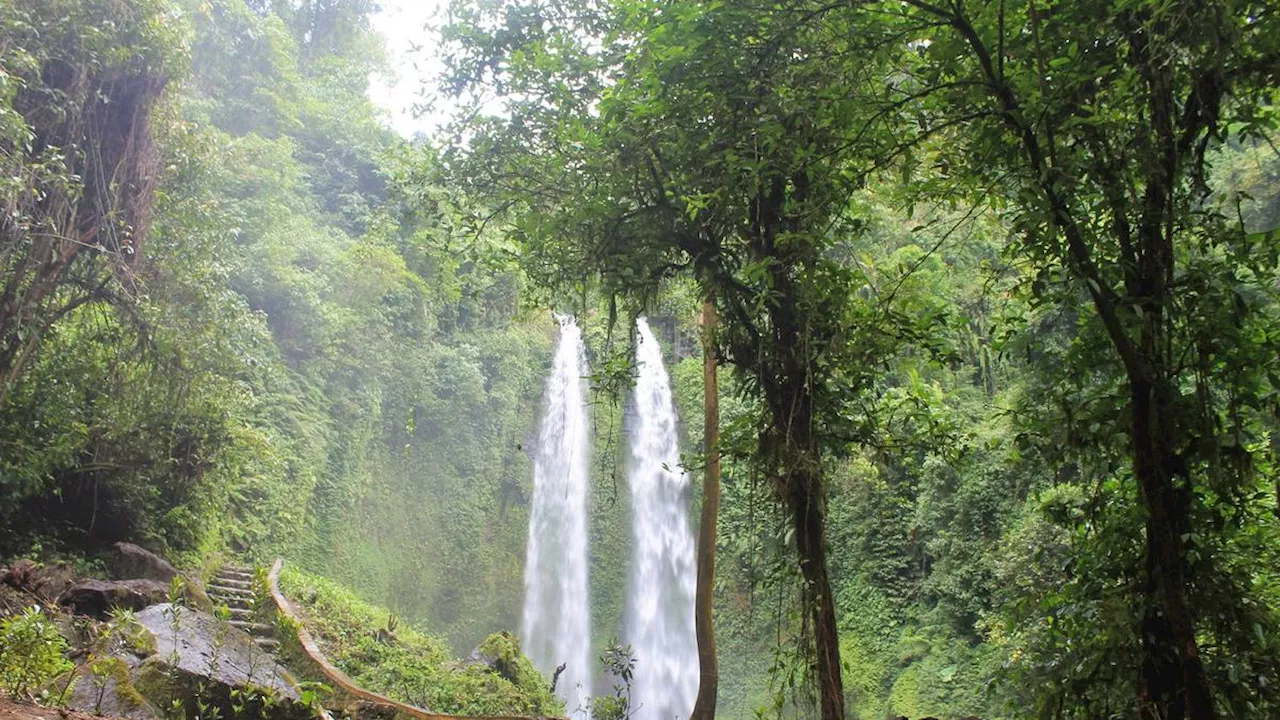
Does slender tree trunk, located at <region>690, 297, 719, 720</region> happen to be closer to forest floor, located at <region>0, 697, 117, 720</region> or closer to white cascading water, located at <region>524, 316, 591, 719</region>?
forest floor, located at <region>0, 697, 117, 720</region>

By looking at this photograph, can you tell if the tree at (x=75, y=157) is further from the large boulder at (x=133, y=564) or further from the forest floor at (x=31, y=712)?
the forest floor at (x=31, y=712)

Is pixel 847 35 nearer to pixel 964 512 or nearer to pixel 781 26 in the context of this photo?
pixel 781 26

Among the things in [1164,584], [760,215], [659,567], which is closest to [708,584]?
[760,215]

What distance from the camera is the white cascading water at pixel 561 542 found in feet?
53.8

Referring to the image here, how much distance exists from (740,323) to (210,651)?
209 inches

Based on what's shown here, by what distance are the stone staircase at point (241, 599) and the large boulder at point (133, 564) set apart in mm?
683

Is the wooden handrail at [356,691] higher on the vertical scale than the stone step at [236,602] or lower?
lower

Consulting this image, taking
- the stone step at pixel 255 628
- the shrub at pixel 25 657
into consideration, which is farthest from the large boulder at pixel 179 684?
the stone step at pixel 255 628

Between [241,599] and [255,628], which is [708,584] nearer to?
[255,628]

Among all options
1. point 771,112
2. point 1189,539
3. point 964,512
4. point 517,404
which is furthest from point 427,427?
point 1189,539

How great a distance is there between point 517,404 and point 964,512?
10694 millimetres

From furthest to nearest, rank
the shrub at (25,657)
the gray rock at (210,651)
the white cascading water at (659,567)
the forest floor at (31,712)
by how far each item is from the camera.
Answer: the white cascading water at (659,567), the gray rock at (210,651), the shrub at (25,657), the forest floor at (31,712)

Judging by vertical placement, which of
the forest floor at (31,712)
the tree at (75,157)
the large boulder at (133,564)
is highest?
the tree at (75,157)

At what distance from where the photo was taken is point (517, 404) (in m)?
19.4
